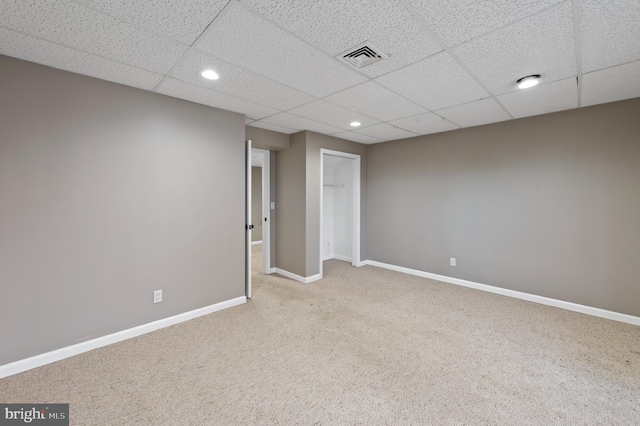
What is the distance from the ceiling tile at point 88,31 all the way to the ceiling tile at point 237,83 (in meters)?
0.13

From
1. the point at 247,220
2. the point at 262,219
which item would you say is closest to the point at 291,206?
the point at 262,219

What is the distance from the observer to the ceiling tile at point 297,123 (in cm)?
358

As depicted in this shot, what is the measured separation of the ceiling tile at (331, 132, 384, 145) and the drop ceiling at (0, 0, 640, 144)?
150 centimetres

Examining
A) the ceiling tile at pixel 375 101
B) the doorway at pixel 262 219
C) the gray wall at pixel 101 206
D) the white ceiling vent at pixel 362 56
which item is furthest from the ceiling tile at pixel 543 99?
the gray wall at pixel 101 206

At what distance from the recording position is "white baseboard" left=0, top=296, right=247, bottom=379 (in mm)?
2106

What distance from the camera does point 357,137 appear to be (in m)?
4.80

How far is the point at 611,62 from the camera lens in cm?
212

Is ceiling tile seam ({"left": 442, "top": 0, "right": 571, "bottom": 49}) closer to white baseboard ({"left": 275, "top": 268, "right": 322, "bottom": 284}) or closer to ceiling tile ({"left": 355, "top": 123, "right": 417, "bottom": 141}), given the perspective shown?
ceiling tile ({"left": 355, "top": 123, "right": 417, "bottom": 141})

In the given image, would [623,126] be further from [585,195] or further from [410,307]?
[410,307]

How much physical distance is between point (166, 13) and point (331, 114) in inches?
83.4

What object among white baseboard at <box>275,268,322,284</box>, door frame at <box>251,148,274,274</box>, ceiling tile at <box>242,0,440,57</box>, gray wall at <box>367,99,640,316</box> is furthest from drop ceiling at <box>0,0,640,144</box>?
white baseboard at <box>275,268,322,284</box>

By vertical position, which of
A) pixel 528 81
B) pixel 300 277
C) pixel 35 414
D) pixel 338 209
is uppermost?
pixel 528 81

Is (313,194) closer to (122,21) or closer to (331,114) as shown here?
(331,114)

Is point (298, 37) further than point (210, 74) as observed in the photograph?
No
